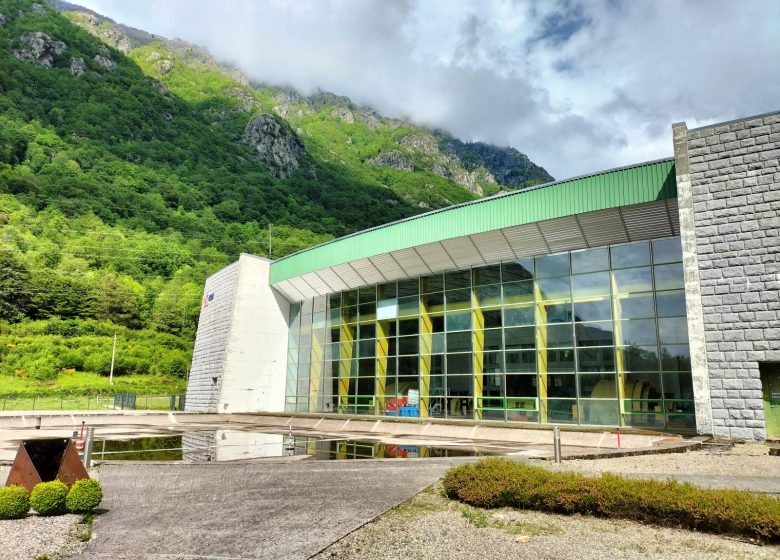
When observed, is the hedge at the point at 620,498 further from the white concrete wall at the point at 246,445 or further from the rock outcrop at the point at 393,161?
the rock outcrop at the point at 393,161

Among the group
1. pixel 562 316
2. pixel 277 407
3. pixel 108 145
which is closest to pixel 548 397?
pixel 562 316

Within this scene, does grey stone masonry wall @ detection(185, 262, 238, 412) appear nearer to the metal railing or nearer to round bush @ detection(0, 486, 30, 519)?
the metal railing

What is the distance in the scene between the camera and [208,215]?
76375 millimetres

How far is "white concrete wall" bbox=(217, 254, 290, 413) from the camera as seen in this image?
35406 mm

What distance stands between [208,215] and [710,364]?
69729 mm

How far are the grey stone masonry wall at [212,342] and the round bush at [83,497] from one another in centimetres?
2706

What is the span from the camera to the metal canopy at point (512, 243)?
21219 mm

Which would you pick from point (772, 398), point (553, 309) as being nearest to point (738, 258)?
point (772, 398)

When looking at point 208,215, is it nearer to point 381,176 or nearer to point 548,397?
point 381,176

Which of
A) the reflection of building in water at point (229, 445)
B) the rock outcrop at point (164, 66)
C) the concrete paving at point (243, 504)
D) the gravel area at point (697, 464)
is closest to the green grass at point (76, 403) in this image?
the reflection of building in water at point (229, 445)

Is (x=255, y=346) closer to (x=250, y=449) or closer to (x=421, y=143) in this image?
(x=250, y=449)

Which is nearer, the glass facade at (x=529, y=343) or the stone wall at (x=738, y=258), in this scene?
the stone wall at (x=738, y=258)

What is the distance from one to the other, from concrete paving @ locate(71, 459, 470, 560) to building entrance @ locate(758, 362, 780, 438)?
1028 centimetres

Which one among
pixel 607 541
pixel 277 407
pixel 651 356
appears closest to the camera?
pixel 607 541
